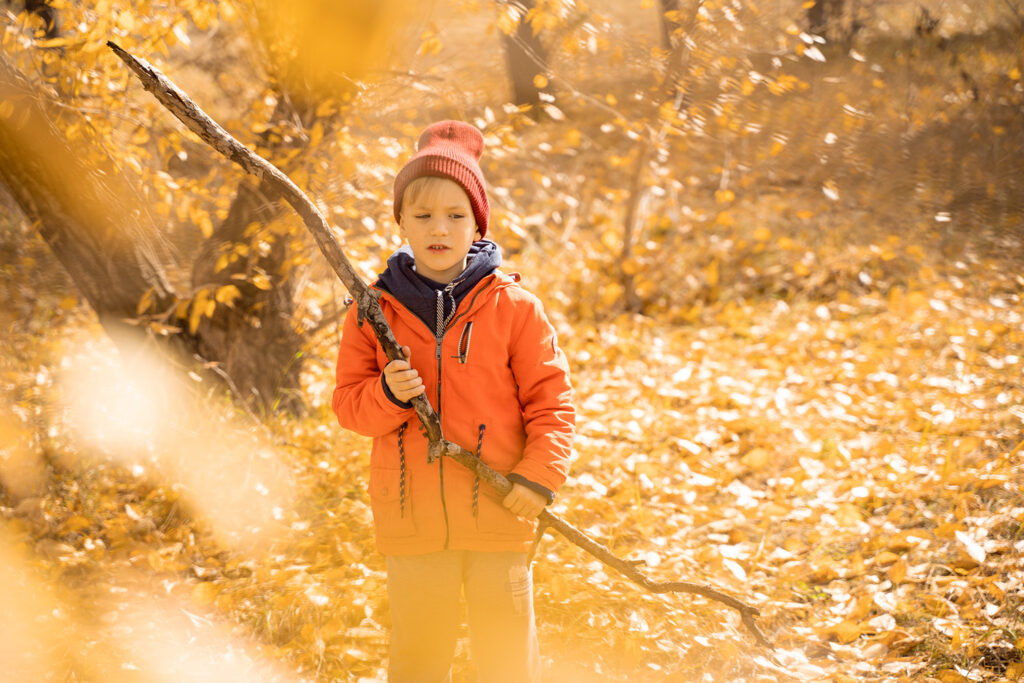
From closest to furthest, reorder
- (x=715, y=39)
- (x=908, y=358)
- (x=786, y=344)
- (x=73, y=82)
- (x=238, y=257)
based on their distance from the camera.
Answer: (x=73, y=82) < (x=238, y=257) < (x=715, y=39) < (x=908, y=358) < (x=786, y=344)

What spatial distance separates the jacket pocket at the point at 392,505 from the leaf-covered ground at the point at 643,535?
105cm

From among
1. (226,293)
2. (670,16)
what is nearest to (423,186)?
(226,293)

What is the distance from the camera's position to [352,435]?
420 cm

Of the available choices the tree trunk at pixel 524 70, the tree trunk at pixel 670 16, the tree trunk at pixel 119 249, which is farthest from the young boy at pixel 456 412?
the tree trunk at pixel 524 70

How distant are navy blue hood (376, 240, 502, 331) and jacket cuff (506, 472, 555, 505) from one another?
0.49 m

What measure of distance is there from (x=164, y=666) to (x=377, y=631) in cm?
85

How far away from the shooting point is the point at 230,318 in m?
4.30

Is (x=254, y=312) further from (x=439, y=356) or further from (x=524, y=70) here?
(x=524, y=70)

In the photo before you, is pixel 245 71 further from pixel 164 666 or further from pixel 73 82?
pixel 164 666

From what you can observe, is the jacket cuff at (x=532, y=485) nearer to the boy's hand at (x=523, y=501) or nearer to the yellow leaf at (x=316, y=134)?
the boy's hand at (x=523, y=501)

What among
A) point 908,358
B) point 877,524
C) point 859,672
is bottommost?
point 859,672

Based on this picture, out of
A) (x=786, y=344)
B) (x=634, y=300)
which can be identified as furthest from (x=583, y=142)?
(x=786, y=344)

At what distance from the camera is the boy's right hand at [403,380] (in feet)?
6.07

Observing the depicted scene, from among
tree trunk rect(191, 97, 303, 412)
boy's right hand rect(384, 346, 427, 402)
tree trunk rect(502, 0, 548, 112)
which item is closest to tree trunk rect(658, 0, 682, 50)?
tree trunk rect(502, 0, 548, 112)
